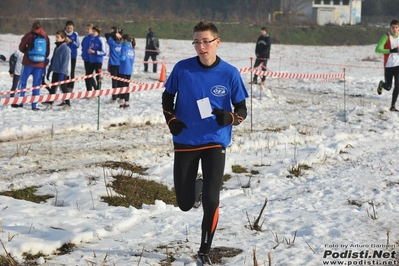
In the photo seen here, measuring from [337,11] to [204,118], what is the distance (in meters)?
77.2

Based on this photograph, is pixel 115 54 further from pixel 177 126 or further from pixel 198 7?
pixel 198 7

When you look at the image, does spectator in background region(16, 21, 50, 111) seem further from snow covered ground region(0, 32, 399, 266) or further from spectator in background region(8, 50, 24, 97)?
spectator in background region(8, 50, 24, 97)

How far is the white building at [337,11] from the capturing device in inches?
3059

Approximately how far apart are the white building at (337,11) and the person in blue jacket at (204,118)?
73745 millimetres

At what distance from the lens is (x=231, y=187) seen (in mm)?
7879

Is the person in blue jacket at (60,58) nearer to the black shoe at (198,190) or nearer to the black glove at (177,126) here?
the black shoe at (198,190)

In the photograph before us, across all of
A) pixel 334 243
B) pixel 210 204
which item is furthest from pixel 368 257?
pixel 210 204

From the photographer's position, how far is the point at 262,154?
9.79 m

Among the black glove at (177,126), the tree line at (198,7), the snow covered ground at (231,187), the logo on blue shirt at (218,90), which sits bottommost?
the snow covered ground at (231,187)

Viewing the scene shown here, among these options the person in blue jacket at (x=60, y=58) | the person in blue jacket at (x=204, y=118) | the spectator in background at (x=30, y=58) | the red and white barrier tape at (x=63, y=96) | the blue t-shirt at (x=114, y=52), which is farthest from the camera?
the blue t-shirt at (x=114, y=52)

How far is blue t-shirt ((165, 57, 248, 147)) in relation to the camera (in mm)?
5125

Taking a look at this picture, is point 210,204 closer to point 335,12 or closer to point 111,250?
point 111,250

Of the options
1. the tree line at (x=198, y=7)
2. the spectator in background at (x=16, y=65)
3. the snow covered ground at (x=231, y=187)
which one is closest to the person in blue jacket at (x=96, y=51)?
the snow covered ground at (x=231, y=187)

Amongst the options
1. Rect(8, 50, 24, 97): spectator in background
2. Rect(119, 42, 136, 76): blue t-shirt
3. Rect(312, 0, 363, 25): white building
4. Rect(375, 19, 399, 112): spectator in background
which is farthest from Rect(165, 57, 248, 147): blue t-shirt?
Rect(312, 0, 363, 25): white building
